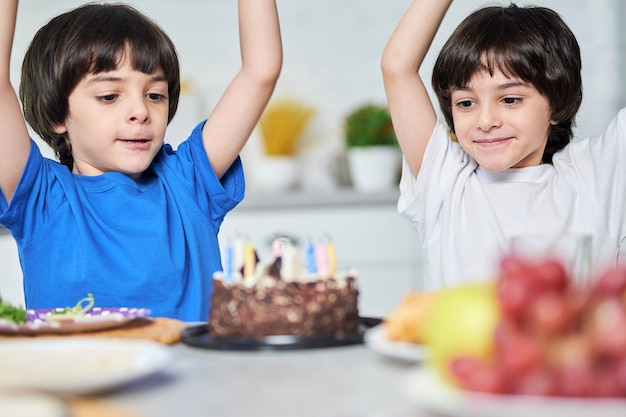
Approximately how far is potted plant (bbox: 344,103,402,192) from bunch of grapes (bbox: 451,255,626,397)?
281 centimetres

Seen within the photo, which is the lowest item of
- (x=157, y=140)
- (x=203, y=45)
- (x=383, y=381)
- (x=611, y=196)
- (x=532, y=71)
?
(x=383, y=381)

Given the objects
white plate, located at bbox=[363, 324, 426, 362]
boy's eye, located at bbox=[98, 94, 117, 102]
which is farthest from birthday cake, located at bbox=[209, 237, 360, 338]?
boy's eye, located at bbox=[98, 94, 117, 102]

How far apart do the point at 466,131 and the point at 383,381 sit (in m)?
1.10

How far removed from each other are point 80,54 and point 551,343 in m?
1.31

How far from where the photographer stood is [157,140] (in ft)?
5.47

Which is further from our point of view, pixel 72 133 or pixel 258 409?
pixel 72 133

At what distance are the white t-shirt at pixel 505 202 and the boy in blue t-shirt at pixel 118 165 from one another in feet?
1.37

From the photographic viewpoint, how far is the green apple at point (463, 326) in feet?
2.02

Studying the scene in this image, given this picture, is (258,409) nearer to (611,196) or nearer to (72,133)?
(72,133)

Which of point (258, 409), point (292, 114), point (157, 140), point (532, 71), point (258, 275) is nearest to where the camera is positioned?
point (258, 409)

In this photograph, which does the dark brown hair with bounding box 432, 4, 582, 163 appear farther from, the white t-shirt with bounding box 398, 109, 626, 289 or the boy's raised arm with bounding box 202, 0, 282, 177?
the boy's raised arm with bounding box 202, 0, 282, 177

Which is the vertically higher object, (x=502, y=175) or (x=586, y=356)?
(x=502, y=175)

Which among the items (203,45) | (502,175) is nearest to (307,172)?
(203,45)

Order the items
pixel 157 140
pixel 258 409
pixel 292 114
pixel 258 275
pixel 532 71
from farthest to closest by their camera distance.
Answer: pixel 292 114 < pixel 532 71 < pixel 157 140 < pixel 258 275 < pixel 258 409
